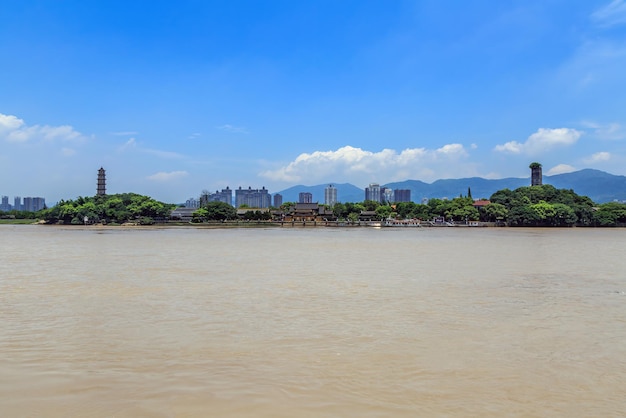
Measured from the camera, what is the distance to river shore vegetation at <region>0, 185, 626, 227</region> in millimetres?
65500

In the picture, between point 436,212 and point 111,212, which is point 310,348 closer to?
point 111,212

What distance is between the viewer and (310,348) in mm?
6621

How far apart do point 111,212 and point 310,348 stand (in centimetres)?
7306

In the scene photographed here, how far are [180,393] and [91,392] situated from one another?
87 cm

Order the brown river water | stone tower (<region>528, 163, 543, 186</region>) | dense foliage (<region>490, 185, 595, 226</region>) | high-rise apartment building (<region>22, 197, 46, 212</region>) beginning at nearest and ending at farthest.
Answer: the brown river water, dense foliage (<region>490, 185, 595, 226</region>), stone tower (<region>528, 163, 543, 186</region>), high-rise apartment building (<region>22, 197, 46, 212</region>)

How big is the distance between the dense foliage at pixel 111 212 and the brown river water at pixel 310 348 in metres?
62.9

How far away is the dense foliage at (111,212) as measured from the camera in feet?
240

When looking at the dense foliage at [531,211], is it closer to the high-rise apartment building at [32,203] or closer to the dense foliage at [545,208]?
the dense foliage at [545,208]

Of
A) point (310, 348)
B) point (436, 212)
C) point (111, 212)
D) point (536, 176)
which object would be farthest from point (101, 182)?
point (310, 348)

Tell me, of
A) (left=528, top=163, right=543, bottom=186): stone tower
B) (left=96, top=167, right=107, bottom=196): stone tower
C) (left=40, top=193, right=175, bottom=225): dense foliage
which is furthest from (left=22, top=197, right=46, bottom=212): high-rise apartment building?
(left=528, top=163, right=543, bottom=186): stone tower

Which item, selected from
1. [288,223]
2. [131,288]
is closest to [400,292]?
[131,288]

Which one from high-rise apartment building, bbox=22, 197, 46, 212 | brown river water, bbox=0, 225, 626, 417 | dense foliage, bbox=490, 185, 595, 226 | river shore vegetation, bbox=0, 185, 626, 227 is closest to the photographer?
brown river water, bbox=0, 225, 626, 417

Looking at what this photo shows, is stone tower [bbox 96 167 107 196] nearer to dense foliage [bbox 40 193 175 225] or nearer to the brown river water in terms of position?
dense foliage [bbox 40 193 175 225]

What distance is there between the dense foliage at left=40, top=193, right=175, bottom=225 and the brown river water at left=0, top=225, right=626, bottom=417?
62912 millimetres
